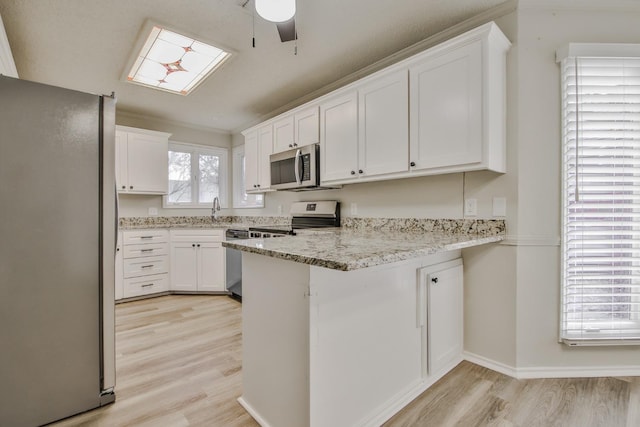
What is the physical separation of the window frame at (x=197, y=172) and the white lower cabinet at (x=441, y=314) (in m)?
3.94

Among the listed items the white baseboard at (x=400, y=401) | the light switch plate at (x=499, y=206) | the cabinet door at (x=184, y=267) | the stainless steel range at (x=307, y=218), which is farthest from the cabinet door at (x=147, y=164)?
the light switch plate at (x=499, y=206)

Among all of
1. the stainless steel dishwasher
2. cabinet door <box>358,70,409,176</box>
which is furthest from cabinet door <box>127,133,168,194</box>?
cabinet door <box>358,70,409,176</box>

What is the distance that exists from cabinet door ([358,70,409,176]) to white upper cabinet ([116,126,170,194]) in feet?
9.96

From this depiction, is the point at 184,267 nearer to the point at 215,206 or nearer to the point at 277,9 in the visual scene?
the point at 215,206

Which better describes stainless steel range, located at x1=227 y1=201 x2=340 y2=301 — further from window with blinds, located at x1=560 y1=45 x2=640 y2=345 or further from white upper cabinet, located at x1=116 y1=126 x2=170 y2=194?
window with blinds, located at x1=560 y1=45 x2=640 y2=345

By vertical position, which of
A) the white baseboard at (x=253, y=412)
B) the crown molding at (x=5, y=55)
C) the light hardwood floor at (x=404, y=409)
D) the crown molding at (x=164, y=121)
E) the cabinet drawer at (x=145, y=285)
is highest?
the crown molding at (x=164, y=121)

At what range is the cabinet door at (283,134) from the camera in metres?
3.29

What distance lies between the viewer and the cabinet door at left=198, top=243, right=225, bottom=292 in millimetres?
3965

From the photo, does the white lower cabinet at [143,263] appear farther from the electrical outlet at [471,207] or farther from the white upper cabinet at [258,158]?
the electrical outlet at [471,207]

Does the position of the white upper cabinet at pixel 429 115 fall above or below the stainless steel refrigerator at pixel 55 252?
above

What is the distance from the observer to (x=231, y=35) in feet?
7.52

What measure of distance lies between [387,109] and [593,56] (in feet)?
4.26

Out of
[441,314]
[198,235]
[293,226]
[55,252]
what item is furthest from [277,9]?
[198,235]

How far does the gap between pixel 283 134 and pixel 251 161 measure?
0.79 metres
